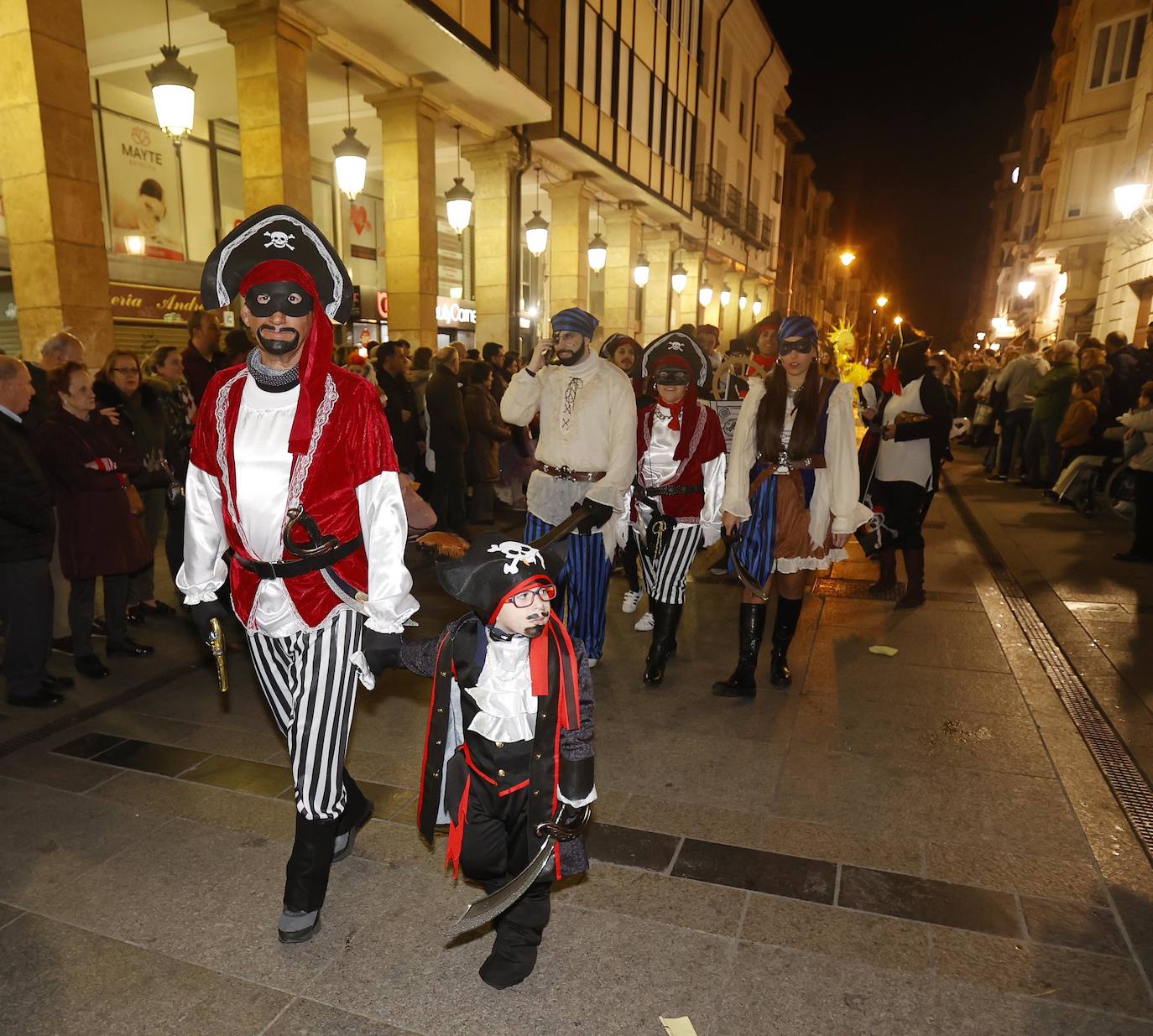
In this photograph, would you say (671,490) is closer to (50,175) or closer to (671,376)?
(671,376)

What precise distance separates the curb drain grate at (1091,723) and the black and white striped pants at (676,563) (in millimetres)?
2325

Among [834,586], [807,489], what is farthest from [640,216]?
[807,489]

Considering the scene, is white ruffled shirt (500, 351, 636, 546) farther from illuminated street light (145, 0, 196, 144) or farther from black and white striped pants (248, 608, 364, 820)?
illuminated street light (145, 0, 196, 144)

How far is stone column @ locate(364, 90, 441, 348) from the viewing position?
11.9 metres

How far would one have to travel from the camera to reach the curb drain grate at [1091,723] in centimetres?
354

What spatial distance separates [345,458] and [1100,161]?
1033 inches

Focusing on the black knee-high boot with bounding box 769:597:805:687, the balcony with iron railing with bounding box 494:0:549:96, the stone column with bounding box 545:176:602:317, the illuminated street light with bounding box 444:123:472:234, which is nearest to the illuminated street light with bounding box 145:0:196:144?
the illuminated street light with bounding box 444:123:472:234

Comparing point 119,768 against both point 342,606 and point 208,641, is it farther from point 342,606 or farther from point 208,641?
point 342,606

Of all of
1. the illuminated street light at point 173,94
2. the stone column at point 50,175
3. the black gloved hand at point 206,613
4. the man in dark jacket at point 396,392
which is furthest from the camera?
the man in dark jacket at point 396,392

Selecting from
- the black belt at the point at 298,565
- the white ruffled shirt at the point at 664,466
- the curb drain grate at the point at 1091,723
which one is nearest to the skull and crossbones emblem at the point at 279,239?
the black belt at the point at 298,565

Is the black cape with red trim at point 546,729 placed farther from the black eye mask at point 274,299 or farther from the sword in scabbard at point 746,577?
the sword in scabbard at point 746,577

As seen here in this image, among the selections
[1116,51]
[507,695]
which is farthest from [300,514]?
[1116,51]

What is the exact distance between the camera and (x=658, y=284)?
80.0 ft

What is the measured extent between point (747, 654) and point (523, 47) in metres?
12.5
